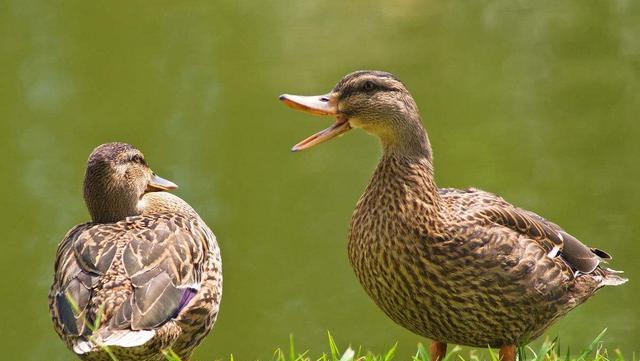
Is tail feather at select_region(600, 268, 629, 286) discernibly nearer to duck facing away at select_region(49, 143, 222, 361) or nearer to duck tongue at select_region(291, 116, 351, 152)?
duck tongue at select_region(291, 116, 351, 152)

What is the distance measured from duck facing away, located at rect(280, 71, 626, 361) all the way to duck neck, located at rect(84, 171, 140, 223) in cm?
108

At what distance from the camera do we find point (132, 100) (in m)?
12.4

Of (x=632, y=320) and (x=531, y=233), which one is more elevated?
(x=531, y=233)

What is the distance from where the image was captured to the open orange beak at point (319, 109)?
6.53m

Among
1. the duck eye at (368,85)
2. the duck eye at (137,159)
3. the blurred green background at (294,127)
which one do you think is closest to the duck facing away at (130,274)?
the duck eye at (137,159)

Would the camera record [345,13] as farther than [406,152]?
Yes

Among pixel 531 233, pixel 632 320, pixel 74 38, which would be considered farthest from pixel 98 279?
pixel 74 38

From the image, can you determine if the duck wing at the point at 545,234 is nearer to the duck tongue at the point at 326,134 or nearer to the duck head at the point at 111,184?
the duck tongue at the point at 326,134

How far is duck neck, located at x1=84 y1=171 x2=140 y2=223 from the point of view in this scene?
7.05 m

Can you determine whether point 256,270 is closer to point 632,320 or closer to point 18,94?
point 632,320

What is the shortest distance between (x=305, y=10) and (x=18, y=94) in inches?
129

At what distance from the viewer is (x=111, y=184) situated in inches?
277

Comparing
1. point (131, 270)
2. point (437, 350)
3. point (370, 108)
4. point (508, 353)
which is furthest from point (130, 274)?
point (508, 353)

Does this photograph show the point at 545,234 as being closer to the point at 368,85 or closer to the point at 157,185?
the point at 368,85
